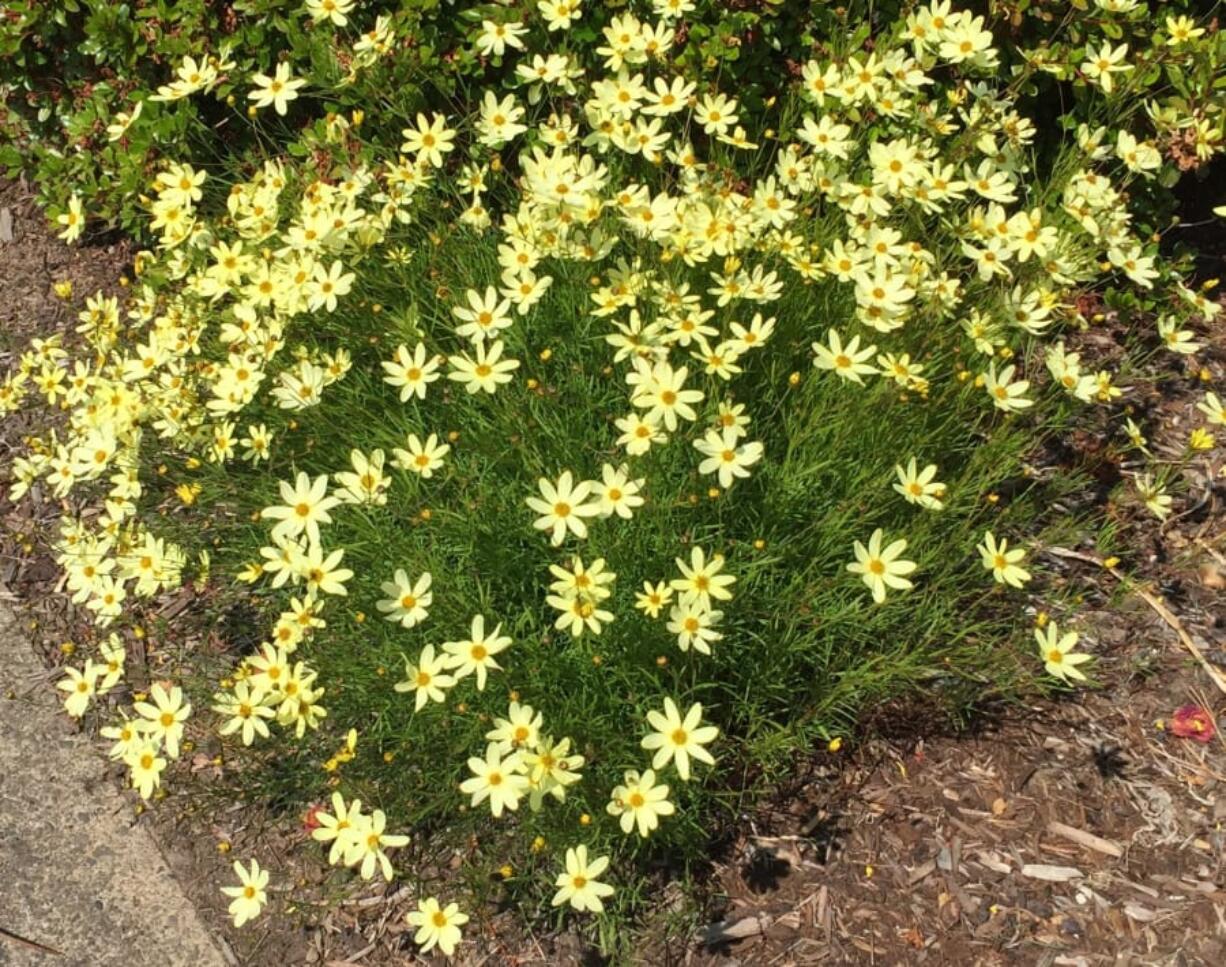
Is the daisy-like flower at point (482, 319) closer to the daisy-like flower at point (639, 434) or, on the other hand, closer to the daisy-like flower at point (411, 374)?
the daisy-like flower at point (411, 374)

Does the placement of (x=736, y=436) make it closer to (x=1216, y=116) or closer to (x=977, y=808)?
(x=977, y=808)

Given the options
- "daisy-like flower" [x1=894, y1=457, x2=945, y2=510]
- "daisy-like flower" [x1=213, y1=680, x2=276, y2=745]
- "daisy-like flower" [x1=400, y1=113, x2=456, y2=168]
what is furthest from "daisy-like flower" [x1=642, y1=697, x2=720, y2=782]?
"daisy-like flower" [x1=400, y1=113, x2=456, y2=168]

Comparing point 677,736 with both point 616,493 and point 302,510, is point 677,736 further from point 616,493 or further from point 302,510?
point 302,510

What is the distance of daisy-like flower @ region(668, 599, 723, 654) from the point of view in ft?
8.29

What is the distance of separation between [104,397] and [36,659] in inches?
45.3

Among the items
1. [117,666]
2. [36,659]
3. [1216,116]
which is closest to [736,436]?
[117,666]

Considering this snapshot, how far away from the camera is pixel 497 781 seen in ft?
7.95

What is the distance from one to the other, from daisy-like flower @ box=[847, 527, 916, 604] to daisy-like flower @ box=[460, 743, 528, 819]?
97 centimetres

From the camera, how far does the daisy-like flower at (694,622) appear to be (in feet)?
8.29

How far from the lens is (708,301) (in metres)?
3.51

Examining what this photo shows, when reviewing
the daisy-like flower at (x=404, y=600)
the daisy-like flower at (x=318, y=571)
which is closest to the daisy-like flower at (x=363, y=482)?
the daisy-like flower at (x=318, y=571)

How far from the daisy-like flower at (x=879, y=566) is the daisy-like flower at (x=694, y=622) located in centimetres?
41

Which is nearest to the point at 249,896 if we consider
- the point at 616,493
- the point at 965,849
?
the point at 616,493

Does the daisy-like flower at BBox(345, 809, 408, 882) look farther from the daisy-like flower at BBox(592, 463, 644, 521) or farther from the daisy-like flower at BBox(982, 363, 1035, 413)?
the daisy-like flower at BBox(982, 363, 1035, 413)
